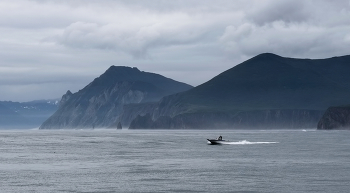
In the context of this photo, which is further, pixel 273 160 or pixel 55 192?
pixel 273 160

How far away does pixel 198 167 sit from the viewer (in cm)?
9906

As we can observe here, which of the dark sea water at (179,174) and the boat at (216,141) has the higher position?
the boat at (216,141)

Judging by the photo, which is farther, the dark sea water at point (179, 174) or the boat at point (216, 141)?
the boat at point (216, 141)

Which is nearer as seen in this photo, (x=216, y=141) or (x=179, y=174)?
(x=179, y=174)

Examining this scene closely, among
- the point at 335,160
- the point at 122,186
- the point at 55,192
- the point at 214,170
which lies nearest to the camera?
the point at 55,192

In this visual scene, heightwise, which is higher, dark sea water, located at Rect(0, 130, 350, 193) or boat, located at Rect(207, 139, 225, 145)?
boat, located at Rect(207, 139, 225, 145)

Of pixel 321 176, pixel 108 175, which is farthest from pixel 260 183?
pixel 108 175

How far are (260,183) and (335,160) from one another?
38.5m

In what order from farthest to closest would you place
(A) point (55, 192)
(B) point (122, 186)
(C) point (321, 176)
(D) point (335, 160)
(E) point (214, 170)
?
(D) point (335, 160) → (E) point (214, 170) → (C) point (321, 176) → (B) point (122, 186) → (A) point (55, 192)

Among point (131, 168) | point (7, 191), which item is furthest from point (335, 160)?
point (7, 191)

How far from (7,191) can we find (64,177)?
48.2 feet

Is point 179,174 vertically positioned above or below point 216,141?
below

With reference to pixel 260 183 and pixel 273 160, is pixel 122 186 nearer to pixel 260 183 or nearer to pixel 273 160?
pixel 260 183

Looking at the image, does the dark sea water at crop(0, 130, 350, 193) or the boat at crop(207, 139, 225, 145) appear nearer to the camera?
the dark sea water at crop(0, 130, 350, 193)
